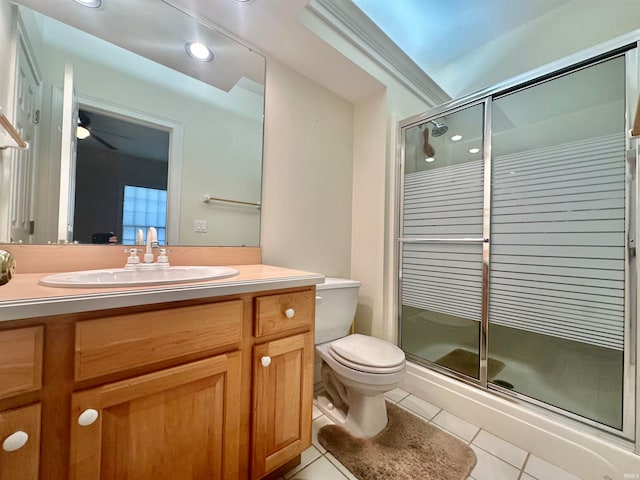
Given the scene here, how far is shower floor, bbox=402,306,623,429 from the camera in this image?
1197 mm

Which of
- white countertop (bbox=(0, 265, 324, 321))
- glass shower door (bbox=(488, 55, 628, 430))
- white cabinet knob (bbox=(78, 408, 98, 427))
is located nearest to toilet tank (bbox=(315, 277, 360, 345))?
white countertop (bbox=(0, 265, 324, 321))

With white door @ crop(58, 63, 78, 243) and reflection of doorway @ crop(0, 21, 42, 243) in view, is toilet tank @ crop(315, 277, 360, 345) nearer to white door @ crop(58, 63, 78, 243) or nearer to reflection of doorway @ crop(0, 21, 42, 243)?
white door @ crop(58, 63, 78, 243)

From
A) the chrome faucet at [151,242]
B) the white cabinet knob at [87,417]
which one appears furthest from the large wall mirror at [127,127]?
the white cabinet knob at [87,417]

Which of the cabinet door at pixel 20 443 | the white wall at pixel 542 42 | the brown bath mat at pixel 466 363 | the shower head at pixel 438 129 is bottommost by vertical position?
the brown bath mat at pixel 466 363

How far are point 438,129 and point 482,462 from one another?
1942 mm

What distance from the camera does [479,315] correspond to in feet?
5.13

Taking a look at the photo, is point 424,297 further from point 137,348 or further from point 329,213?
point 137,348

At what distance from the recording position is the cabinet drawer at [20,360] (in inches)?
21.4

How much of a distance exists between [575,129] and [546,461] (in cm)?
163

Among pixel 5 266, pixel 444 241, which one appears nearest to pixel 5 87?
pixel 5 266

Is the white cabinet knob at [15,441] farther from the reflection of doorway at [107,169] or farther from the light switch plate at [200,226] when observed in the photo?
the light switch plate at [200,226]

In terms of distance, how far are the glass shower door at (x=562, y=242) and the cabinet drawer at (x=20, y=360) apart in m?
1.87

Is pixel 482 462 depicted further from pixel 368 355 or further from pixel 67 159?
pixel 67 159

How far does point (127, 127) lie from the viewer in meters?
1.20
